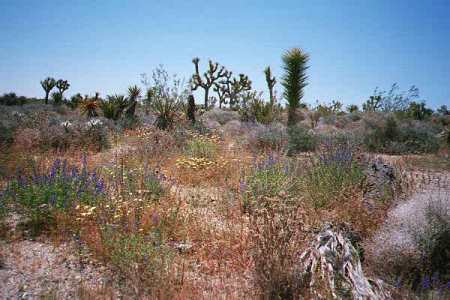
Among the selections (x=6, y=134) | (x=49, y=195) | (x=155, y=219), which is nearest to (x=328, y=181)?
(x=155, y=219)

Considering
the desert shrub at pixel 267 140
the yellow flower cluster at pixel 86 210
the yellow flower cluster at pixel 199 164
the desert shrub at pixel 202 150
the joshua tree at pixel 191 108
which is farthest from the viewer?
the joshua tree at pixel 191 108

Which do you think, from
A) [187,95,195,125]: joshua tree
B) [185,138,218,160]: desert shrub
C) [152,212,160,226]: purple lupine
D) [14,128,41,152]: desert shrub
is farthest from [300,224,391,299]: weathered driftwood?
[187,95,195,125]: joshua tree

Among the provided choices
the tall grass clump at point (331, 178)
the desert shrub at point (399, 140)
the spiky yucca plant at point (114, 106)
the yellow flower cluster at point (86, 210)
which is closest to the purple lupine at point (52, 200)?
the yellow flower cluster at point (86, 210)

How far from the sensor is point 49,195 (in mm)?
4309

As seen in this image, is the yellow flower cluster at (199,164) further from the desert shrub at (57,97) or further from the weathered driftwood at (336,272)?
the desert shrub at (57,97)

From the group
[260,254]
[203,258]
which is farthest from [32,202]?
[260,254]

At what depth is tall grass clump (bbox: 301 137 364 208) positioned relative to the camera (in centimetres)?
491

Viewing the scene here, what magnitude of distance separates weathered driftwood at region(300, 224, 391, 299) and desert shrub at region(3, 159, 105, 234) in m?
2.94

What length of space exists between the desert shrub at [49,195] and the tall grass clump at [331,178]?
320 cm

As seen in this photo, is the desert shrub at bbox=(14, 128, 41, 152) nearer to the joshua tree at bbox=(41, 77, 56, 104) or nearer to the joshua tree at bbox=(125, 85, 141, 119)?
the joshua tree at bbox=(125, 85, 141, 119)

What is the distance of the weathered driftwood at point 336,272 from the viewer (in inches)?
97.6

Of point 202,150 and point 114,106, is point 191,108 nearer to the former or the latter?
point 114,106

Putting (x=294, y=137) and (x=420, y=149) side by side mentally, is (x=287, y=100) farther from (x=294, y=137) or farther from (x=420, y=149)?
(x=420, y=149)

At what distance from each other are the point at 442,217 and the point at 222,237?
7.69 feet
